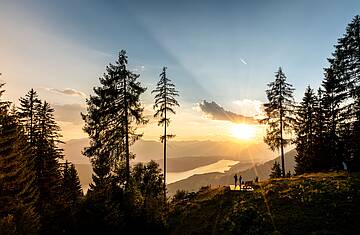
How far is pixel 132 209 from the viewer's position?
2016 cm

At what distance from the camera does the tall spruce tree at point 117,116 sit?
2852 centimetres

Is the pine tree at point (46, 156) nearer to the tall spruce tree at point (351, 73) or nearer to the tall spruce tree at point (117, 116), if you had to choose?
the tall spruce tree at point (117, 116)

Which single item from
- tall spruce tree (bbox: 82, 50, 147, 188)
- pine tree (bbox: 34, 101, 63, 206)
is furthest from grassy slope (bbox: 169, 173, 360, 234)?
pine tree (bbox: 34, 101, 63, 206)

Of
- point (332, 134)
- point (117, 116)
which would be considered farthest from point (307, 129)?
point (117, 116)

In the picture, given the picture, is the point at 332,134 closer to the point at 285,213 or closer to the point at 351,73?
the point at 351,73

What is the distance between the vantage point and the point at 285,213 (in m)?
19.2

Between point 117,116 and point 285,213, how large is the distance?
54.7 feet

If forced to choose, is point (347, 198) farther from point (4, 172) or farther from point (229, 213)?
point (4, 172)

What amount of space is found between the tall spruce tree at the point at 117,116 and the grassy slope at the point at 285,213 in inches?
305

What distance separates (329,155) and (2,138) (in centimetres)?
3804

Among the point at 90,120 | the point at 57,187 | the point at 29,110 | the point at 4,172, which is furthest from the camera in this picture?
the point at 57,187

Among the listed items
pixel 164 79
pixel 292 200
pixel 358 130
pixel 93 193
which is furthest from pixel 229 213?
pixel 358 130

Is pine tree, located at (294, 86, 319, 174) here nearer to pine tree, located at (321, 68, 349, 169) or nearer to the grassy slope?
pine tree, located at (321, 68, 349, 169)

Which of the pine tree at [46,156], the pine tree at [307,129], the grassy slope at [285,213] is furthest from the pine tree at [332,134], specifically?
the pine tree at [46,156]
